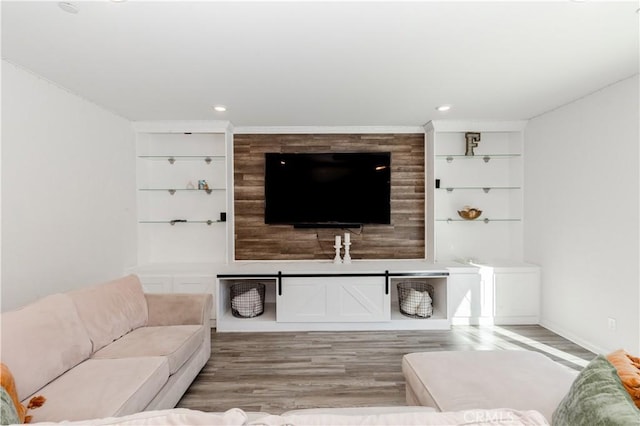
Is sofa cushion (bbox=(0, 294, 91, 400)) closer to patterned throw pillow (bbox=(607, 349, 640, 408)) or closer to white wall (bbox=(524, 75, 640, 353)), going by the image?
patterned throw pillow (bbox=(607, 349, 640, 408))

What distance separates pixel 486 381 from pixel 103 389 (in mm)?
2050

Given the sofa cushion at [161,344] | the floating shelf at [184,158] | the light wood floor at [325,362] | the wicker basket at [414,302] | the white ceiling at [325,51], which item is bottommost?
the light wood floor at [325,362]

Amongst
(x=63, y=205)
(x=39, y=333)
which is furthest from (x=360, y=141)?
(x=39, y=333)

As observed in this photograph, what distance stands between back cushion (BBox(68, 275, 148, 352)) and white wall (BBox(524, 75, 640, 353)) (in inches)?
165

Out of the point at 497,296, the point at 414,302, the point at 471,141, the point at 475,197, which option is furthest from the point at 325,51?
the point at 497,296

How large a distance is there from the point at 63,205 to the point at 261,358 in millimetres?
2301

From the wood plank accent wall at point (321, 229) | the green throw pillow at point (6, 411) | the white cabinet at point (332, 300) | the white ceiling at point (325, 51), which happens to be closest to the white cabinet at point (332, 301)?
the white cabinet at point (332, 300)

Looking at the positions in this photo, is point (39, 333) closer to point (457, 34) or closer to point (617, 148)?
point (457, 34)

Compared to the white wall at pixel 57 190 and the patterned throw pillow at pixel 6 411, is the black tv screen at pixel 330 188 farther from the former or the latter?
the patterned throw pillow at pixel 6 411

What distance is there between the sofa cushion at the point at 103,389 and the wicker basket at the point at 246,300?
65.1 inches

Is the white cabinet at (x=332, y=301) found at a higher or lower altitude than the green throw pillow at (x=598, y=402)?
lower

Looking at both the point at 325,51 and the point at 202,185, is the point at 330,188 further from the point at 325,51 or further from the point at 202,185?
the point at 325,51

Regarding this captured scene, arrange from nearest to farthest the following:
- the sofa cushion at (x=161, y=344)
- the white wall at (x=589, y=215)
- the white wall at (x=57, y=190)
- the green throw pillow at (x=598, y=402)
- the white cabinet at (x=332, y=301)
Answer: the green throw pillow at (x=598, y=402), the sofa cushion at (x=161, y=344), the white wall at (x=57, y=190), the white wall at (x=589, y=215), the white cabinet at (x=332, y=301)

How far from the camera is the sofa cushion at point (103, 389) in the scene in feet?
5.03
